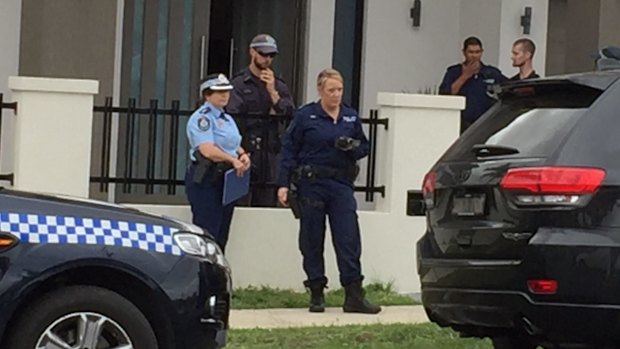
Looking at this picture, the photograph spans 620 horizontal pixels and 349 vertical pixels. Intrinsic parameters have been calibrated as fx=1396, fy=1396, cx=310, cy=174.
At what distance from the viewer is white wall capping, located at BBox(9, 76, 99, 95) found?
11.0m

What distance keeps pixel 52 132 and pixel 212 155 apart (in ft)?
4.91

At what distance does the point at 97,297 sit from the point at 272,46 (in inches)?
193

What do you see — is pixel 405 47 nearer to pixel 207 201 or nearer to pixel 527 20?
pixel 527 20

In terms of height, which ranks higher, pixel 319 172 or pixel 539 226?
pixel 319 172

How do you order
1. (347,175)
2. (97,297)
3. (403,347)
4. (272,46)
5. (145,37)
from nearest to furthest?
(97,297)
(403,347)
(347,175)
(272,46)
(145,37)

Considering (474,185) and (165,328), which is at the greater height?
(474,185)

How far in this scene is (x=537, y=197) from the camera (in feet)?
22.9

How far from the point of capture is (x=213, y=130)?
10.5 meters

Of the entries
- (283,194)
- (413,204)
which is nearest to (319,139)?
(283,194)

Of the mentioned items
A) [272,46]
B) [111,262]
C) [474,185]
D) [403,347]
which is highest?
[272,46]

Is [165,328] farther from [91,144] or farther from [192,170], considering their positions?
[91,144]

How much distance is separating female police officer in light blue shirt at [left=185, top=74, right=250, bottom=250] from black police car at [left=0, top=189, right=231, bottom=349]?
3.39 m

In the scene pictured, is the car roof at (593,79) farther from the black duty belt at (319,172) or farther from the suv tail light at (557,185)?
the black duty belt at (319,172)

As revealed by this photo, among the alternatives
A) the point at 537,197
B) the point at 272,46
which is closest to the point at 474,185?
the point at 537,197
